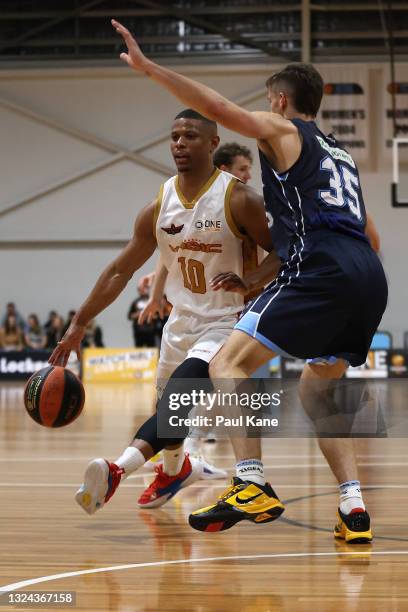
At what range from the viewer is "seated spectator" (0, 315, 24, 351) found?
19.4m

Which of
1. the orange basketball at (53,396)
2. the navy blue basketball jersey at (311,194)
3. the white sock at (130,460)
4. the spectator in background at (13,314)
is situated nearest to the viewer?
the navy blue basketball jersey at (311,194)

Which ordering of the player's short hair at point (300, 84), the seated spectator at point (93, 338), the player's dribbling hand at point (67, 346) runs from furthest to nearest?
the seated spectator at point (93, 338) → the player's dribbling hand at point (67, 346) → the player's short hair at point (300, 84)

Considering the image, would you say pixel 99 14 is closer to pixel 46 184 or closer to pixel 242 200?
pixel 46 184

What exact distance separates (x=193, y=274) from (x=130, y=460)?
960 millimetres

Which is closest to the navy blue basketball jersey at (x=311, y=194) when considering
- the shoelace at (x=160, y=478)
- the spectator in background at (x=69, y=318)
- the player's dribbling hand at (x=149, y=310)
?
the shoelace at (x=160, y=478)

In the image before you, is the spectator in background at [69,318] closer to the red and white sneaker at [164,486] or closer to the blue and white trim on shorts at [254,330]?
the red and white sneaker at [164,486]

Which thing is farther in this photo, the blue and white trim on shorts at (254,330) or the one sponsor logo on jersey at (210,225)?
the one sponsor logo on jersey at (210,225)

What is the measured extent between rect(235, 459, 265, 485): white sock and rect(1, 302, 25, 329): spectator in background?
53.6 feet

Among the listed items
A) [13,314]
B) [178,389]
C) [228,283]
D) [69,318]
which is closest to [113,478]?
[178,389]

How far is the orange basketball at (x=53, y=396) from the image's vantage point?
459cm

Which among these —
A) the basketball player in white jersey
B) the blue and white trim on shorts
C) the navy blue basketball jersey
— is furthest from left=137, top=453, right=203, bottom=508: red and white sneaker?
the navy blue basketball jersey

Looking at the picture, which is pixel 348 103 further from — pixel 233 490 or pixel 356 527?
pixel 233 490

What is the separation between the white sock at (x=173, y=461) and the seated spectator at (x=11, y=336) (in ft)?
47.6

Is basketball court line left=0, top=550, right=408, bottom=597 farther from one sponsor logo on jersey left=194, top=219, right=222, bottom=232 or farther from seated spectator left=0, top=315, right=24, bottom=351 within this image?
seated spectator left=0, top=315, right=24, bottom=351
